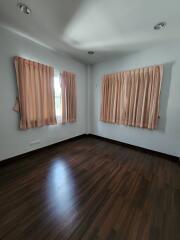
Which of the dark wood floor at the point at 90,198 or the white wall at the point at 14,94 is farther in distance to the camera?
the white wall at the point at 14,94

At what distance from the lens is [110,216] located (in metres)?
1.34

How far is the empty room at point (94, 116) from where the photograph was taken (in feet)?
4.39

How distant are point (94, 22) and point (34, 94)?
72.9 inches

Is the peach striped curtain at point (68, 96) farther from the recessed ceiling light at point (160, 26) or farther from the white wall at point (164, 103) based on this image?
the recessed ceiling light at point (160, 26)

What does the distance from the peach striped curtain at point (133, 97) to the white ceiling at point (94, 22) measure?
0.68 m

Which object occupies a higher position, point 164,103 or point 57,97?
point 57,97

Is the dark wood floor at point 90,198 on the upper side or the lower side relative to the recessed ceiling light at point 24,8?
lower

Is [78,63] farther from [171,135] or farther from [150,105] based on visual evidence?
[171,135]

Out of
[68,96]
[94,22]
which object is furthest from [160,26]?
[68,96]

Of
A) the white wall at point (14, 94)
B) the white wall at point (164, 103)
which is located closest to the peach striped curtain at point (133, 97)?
the white wall at point (164, 103)

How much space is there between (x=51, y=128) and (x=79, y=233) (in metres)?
A: 2.41

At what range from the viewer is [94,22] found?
1856 mm

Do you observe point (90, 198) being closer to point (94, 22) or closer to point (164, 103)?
point (164, 103)

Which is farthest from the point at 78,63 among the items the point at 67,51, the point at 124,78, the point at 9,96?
the point at 9,96
